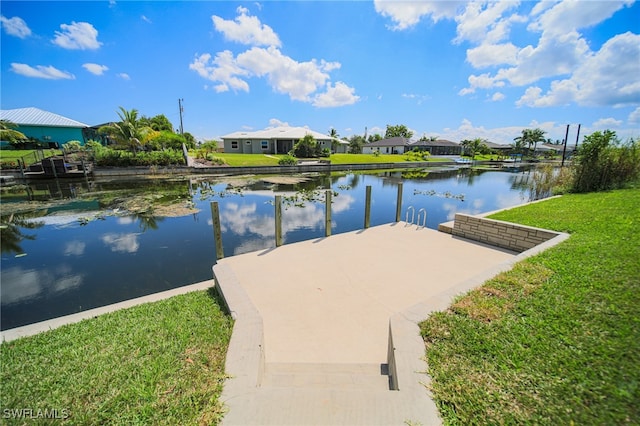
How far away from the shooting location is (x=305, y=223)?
8883 mm

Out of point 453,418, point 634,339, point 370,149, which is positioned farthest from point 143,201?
point 370,149

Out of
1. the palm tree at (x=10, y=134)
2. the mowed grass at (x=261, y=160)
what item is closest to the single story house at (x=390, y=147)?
the mowed grass at (x=261, y=160)

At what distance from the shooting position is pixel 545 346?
2.17m

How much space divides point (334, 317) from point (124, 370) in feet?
7.45

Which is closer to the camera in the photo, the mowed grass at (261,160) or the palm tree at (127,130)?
the palm tree at (127,130)

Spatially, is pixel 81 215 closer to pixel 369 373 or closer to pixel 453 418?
pixel 369 373

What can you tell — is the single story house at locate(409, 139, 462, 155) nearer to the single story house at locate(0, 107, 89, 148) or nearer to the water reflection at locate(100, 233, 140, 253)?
the single story house at locate(0, 107, 89, 148)

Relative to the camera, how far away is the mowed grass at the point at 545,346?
1.68 metres

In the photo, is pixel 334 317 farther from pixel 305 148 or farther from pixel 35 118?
pixel 35 118

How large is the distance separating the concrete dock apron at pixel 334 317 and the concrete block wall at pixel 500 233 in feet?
0.96

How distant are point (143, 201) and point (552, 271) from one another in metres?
14.0

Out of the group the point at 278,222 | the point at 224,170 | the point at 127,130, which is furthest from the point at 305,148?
the point at 278,222

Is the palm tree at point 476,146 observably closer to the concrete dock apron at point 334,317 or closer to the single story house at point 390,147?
the single story house at point 390,147

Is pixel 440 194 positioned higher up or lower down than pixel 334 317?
higher up
